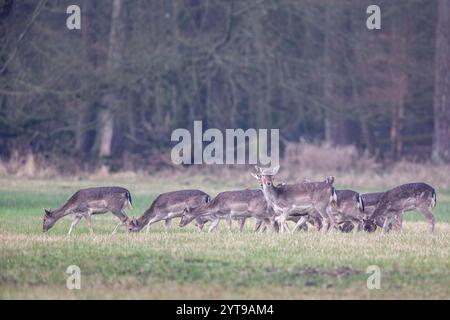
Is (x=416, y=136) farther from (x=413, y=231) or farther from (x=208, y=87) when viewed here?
(x=413, y=231)

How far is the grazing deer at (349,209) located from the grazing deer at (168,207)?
2.32m

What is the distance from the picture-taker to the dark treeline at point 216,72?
3152 centimetres

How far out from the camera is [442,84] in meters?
35.9

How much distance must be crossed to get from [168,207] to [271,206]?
5.84 ft

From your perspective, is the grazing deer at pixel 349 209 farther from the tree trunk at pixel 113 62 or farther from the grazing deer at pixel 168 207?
the tree trunk at pixel 113 62

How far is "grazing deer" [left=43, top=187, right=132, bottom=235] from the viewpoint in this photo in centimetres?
1733

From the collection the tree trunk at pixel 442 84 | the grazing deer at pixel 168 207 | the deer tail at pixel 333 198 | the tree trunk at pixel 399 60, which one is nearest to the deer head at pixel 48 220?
the grazing deer at pixel 168 207

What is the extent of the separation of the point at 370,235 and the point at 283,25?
21605 millimetres

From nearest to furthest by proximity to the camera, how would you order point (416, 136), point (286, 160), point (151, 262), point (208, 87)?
point (151, 262), point (286, 160), point (208, 87), point (416, 136)

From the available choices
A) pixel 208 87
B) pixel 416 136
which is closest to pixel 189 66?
pixel 208 87

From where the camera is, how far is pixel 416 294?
11.9 m

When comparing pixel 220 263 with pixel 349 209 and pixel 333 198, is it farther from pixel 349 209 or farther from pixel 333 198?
pixel 349 209
